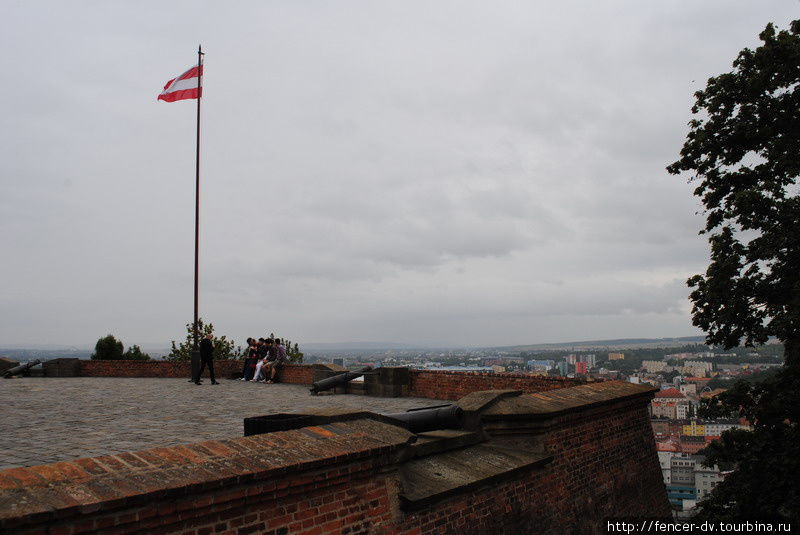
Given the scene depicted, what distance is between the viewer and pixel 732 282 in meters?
10.9

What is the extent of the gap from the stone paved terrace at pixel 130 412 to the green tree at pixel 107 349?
13.9 meters

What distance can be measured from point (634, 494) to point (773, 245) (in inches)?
205

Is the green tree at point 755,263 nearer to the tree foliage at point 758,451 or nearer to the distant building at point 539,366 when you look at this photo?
the tree foliage at point 758,451

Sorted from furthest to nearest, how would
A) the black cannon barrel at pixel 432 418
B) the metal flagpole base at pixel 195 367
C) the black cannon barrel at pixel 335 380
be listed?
the metal flagpole base at pixel 195 367 → the black cannon barrel at pixel 335 380 → the black cannon barrel at pixel 432 418

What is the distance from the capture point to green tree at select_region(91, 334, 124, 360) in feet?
96.3

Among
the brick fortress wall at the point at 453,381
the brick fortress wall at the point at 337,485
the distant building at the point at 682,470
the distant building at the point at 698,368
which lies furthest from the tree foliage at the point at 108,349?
the distant building at the point at 698,368

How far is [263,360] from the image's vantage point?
18469 mm

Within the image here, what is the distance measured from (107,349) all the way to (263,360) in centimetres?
1562

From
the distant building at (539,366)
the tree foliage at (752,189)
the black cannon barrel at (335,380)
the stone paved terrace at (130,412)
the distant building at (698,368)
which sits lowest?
the distant building at (698,368)

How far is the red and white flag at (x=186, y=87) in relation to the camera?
63.5ft

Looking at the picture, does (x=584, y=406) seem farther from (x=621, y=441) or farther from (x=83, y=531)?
(x=83, y=531)

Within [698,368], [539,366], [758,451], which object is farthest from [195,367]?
[698,368]

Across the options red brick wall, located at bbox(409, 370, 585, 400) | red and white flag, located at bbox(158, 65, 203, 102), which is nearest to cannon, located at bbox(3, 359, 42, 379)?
red and white flag, located at bbox(158, 65, 203, 102)

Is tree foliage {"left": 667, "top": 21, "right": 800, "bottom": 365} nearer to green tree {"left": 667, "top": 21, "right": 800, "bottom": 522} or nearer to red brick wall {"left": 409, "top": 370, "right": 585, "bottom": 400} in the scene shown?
green tree {"left": 667, "top": 21, "right": 800, "bottom": 522}
